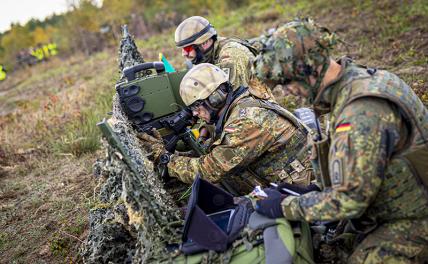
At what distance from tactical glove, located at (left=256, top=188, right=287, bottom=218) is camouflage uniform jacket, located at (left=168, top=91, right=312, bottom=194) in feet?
2.53

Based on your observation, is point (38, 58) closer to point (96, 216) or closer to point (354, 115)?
point (96, 216)

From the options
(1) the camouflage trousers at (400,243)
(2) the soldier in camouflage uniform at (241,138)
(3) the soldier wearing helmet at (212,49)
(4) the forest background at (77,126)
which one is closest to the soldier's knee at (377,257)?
(1) the camouflage trousers at (400,243)

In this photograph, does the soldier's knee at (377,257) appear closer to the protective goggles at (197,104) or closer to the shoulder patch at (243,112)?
the shoulder patch at (243,112)

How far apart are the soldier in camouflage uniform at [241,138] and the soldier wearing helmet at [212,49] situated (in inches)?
57.5

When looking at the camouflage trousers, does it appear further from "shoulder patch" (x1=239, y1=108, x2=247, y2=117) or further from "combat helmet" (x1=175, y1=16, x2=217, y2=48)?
"combat helmet" (x1=175, y1=16, x2=217, y2=48)

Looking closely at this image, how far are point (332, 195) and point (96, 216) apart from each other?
249 centimetres

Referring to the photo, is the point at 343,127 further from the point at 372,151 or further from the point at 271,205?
the point at 271,205

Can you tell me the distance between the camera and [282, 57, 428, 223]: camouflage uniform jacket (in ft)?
7.13

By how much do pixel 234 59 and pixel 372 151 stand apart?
327 cm

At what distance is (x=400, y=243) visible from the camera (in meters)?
2.44

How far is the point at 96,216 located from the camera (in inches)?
157

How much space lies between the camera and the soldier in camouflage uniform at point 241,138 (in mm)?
3477

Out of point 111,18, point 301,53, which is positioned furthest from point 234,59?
point 111,18

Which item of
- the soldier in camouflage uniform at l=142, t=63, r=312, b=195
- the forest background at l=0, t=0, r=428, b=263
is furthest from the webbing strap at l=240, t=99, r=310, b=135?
the forest background at l=0, t=0, r=428, b=263
